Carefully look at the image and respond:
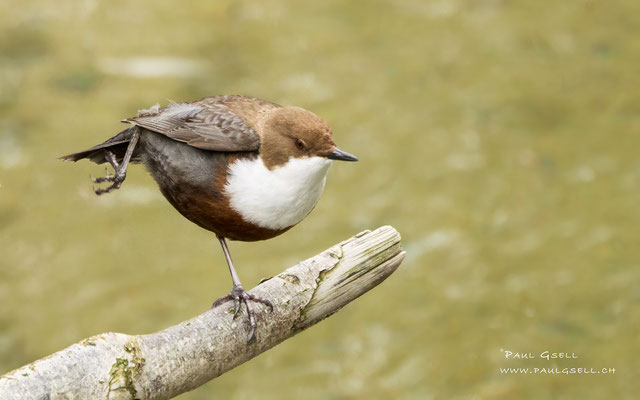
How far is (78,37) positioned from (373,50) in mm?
3205

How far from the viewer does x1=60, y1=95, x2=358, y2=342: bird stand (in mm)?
2904

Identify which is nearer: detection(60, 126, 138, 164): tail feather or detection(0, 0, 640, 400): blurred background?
detection(60, 126, 138, 164): tail feather

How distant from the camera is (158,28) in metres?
9.08

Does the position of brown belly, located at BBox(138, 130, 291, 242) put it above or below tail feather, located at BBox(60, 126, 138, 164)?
below

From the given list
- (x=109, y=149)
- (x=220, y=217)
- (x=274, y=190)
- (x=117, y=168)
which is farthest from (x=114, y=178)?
(x=274, y=190)

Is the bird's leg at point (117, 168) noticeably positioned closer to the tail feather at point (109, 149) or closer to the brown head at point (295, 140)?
the tail feather at point (109, 149)

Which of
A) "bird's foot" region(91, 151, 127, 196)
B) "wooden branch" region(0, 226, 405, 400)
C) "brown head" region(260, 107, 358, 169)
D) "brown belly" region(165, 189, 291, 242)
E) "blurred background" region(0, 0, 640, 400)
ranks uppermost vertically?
"blurred background" region(0, 0, 640, 400)

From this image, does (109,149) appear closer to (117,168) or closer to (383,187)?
(117,168)

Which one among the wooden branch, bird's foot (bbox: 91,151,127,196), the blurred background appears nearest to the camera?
the wooden branch

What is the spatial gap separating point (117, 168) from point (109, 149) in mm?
158

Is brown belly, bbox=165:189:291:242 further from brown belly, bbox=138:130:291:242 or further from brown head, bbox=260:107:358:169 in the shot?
brown head, bbox=260:107:358:169

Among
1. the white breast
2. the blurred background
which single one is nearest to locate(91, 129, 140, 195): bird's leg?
the white breast

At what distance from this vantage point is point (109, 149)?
126 inches

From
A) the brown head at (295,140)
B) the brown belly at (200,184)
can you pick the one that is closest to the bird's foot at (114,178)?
the brown belly at (200,184)
